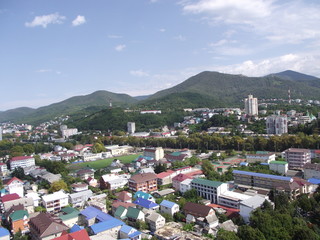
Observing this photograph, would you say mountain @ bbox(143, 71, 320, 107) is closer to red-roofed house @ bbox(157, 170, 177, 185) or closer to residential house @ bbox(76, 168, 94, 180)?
residential house @ bbox(76, 168, 94, 180)

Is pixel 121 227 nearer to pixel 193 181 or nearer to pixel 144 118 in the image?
pixel 193 181

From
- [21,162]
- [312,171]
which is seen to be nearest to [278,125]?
[312,171]

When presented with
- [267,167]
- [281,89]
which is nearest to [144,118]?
[267,167]

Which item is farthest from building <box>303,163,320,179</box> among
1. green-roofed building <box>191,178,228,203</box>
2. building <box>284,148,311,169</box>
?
green-roofed building <box>191,178,228,203</box>

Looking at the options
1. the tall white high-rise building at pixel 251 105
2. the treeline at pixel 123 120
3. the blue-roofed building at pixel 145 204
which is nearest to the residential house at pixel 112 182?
the blue-roofed building at pixel 145 204

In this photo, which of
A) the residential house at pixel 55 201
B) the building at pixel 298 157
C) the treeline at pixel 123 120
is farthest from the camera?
the treeline at pixel 123 120

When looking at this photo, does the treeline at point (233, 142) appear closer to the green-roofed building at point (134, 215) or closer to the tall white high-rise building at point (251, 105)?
the green-roofed building at point (134, 215)
